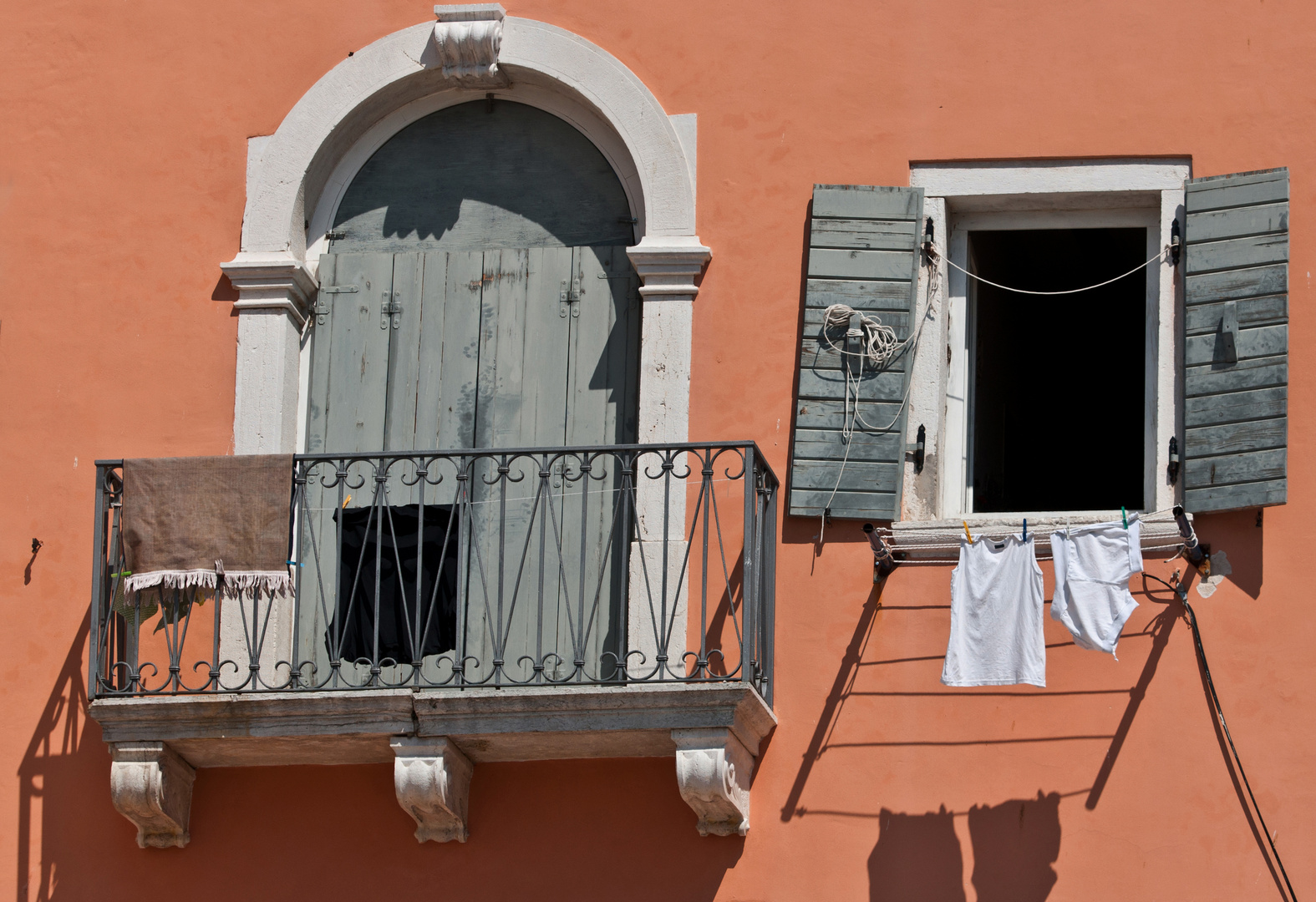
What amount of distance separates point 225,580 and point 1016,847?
310 cm

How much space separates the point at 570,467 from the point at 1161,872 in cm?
282

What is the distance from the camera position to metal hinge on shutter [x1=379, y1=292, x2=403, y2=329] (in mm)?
8453

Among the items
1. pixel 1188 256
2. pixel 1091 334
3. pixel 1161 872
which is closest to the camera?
pixel 1161 872

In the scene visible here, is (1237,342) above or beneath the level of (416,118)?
beneath

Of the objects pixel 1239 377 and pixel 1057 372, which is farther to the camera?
pixel 1057 372

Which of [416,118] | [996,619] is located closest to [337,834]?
[996,619]

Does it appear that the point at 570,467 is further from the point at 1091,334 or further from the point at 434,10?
the point at 1091,334

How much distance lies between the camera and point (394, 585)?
7750 mm

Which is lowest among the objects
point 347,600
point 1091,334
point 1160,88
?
point 347,600

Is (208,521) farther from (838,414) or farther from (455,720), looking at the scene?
(838,414)

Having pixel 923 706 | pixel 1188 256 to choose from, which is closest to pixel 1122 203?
pixel 1188 256

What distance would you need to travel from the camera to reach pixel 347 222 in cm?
869

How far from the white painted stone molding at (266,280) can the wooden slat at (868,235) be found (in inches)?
85.4

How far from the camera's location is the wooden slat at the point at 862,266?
801 cm
